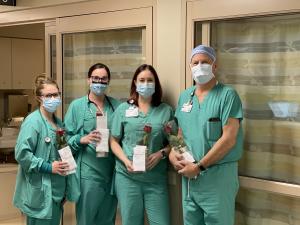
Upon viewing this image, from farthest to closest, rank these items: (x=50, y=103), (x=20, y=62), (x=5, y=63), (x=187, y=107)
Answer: (x=20, y=62) → (x=5, y=63) → (x=50, y=103) → (x=187, y=107)

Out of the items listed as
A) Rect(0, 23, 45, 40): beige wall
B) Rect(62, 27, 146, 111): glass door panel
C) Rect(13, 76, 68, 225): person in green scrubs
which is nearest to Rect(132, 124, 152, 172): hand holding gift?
Rect(13, 76, 68, 225): person in green scrubs

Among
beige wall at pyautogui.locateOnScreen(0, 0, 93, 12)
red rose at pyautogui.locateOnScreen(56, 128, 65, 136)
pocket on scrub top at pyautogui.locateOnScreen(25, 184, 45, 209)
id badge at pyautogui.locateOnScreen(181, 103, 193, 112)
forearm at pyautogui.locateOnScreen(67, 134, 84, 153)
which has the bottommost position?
pocket on scrub top at pyautogui.locateOnScreen(25, 184, 45, 209)

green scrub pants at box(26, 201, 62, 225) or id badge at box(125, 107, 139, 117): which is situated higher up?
id badge at box(125, 107, 139, 117)

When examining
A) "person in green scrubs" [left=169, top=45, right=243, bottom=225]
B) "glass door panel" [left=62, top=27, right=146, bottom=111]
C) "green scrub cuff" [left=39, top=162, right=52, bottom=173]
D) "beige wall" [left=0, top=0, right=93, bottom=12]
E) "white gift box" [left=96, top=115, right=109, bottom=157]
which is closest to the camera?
"person in green scrubs" [left=169, top=45, right=243, bottom=225]

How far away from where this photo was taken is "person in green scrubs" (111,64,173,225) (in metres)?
2.77

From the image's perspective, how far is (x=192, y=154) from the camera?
2.56m

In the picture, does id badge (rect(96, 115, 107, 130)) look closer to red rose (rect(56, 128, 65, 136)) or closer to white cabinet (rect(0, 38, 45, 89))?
red rose (rect(56, 128, 65, 136))

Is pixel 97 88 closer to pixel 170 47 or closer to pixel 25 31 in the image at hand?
pixel 170 47

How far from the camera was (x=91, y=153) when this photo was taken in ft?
9.82

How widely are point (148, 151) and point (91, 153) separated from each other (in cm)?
45

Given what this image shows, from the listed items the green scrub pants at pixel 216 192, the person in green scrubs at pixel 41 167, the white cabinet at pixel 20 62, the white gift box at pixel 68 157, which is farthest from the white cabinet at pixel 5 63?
the green scrub pants at pixel 216 192

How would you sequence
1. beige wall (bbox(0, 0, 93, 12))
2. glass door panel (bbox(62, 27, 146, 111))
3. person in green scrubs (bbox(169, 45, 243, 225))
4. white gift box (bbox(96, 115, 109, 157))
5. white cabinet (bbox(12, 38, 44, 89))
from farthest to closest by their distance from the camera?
white cabinet (bbox(12, 38, 44, 89)) < beige wall (bbox(0, 0, 93, 12)) < glass door panel (bbox(62, 27, 146, 111)) < white gift box (bbox(96, 115, 109, 157)) < person in green scrubs (bbox(169, 45, 243, 225))

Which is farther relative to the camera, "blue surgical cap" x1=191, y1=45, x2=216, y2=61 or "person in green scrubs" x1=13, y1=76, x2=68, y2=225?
"person in green scrubs" x1=13, y1=76, x2=68, y2=225

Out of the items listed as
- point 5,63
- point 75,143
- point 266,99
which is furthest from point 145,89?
point 5,63
